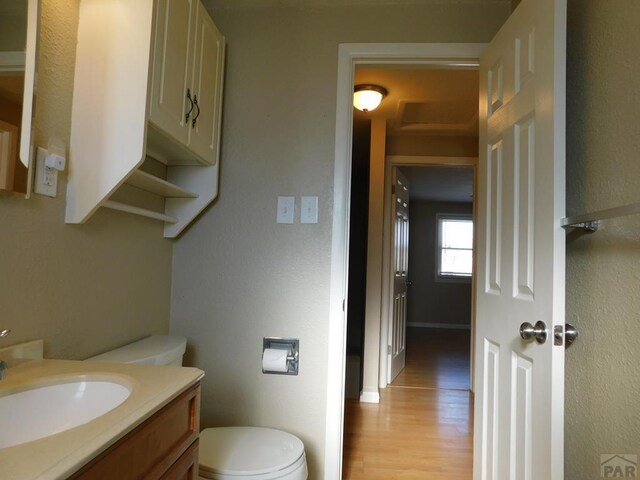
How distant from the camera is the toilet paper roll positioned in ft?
5.25

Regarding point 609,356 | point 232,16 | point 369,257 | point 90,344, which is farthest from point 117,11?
point 369,257

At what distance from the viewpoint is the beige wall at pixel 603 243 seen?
875 millimetres

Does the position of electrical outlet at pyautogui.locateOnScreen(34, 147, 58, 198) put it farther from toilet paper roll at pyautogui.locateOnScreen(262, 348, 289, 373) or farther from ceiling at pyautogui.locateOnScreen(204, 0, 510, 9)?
ceiling at pyautogui.locateOnScreen(204, 0, 510, 9)

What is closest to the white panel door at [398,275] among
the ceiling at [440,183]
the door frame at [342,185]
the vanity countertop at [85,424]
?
the ceiling at [440,183]

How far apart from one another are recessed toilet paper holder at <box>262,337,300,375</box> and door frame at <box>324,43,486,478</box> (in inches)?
5.8

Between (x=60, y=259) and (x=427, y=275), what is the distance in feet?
21.0

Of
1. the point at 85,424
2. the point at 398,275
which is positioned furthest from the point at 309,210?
the point at 398,275

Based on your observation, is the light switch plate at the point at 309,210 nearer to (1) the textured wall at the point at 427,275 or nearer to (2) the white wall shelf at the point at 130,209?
(2) the white wall shelf at the point at 130,209

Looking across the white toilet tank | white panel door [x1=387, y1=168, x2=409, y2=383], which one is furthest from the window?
the white toilet tank

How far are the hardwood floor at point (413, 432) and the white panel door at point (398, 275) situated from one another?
22cm

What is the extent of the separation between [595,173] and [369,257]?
85.9 inches

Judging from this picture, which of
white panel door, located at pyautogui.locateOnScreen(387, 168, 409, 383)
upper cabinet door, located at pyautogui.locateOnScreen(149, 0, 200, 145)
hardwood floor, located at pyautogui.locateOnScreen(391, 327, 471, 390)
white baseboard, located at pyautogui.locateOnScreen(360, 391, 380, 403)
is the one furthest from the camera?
hardwood floor, located at pyautogui.locateOnScreen(391, 327, 471, 390)

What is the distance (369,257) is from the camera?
10.3 ft

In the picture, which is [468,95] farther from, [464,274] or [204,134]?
[464,274]
